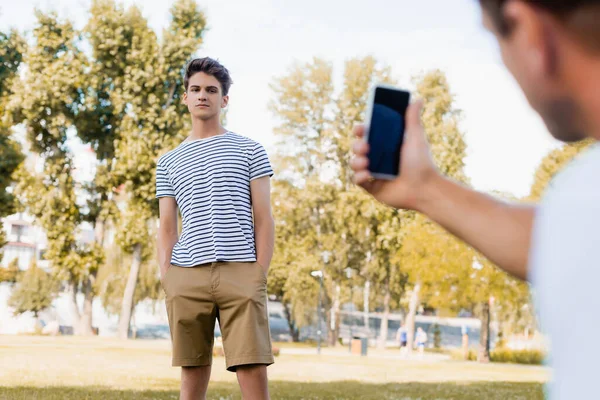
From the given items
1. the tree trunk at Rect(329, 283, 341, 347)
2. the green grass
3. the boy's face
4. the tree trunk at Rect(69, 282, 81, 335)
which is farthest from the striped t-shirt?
the tree trunk at Rect(329, 283, 341, 347)

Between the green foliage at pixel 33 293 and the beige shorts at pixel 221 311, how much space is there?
61.5 meters

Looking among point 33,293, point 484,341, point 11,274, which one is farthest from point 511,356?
point 11,274

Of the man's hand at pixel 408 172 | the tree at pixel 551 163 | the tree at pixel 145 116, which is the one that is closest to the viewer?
the man's hand at pixel 408 172

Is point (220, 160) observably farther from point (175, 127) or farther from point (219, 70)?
point (175, 127)

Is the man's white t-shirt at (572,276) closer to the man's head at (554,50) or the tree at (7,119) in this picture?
the man's head at (554,50)

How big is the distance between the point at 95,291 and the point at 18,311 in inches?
977

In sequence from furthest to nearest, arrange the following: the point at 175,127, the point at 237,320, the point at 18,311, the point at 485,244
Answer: the point at 18,311 → the point at 175,127 → the point at 237,320 → the point at 485,244

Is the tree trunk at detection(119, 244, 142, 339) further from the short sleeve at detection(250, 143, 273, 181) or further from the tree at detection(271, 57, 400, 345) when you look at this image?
the short sleeve at detection(250, 143, 273, 181)

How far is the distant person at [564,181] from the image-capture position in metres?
0.82

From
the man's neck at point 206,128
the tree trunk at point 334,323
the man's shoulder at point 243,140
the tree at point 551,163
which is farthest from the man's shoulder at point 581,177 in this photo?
the tree trunk at point 334,323

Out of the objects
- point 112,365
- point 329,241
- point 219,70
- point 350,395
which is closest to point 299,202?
point 329,241

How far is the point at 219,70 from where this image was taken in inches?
210

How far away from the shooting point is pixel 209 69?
5301 mm

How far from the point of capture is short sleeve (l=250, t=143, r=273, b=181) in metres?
5.14
